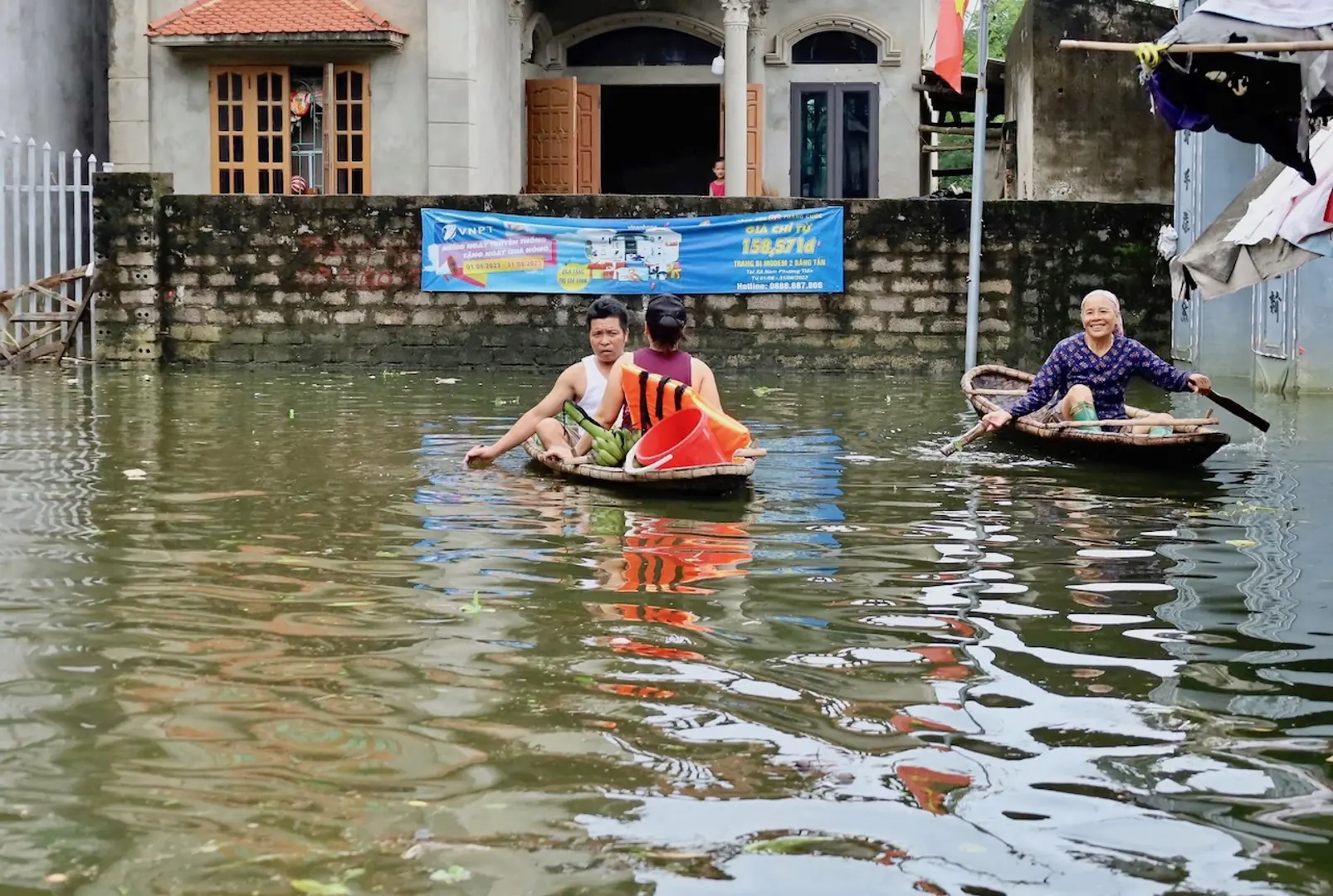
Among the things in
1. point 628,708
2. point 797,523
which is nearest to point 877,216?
point 797,523

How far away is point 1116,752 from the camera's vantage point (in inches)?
199

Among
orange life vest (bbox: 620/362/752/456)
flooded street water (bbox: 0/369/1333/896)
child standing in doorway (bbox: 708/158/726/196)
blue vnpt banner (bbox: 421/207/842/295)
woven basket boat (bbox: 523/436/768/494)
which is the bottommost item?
flooded street water (bbox: 0/369/1333/896)

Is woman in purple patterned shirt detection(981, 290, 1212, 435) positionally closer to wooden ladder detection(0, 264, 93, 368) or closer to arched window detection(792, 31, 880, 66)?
wooden ladder detection(0, 264, 93, 368)

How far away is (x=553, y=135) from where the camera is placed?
26594 millimetres

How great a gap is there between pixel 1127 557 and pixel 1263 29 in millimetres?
2463

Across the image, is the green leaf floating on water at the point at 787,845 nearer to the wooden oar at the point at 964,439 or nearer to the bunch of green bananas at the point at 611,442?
the bunch of green bananas at the point at 611,442

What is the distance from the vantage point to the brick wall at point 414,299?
20875 mm

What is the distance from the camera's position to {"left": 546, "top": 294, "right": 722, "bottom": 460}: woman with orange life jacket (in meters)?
10.6

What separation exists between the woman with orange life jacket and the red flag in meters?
8.72

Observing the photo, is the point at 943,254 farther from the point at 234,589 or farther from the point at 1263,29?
the point at 234,589

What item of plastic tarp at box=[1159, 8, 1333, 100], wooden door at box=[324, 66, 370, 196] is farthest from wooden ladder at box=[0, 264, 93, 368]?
plastic tarp at box=[1159, 8, 1333, 100]

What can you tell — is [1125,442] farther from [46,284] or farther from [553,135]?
[553,135]

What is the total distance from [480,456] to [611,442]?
1.01m

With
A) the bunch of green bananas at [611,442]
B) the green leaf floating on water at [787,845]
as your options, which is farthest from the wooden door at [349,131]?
the green leaf floating on water at [787,845]
